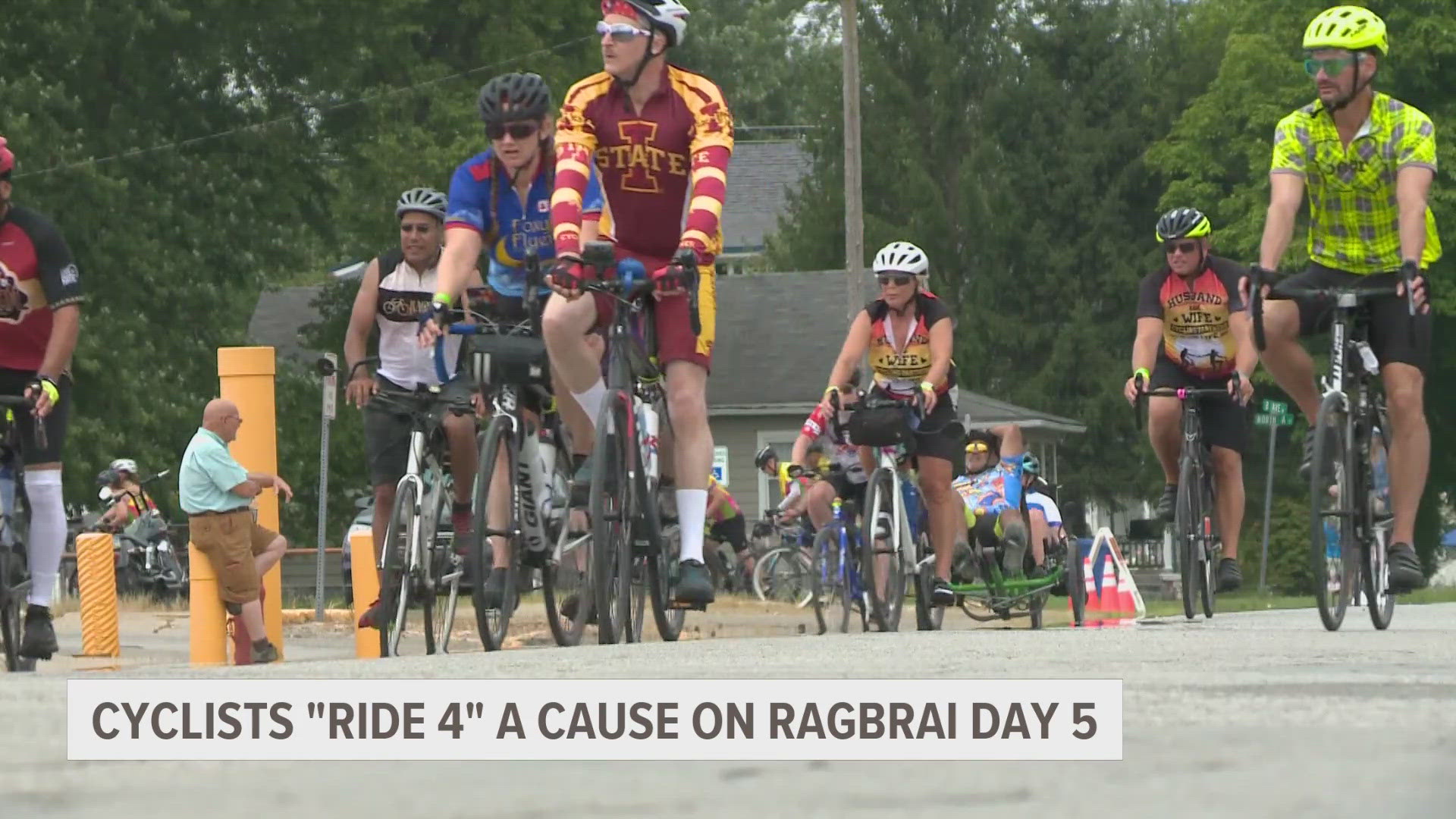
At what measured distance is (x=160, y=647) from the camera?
704 inches

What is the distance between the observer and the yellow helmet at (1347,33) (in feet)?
→ 31.3

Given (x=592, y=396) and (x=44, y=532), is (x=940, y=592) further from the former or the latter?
(x=44, y=532)

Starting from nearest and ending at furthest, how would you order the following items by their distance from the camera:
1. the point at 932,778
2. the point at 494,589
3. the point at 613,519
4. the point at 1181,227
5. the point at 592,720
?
the point at 932,778
the point at 592,720
the point at 613,519
the point at 494,589
the point at 1181,227

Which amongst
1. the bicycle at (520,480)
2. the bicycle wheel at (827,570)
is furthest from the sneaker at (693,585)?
the bicycle wheel at (827,570)

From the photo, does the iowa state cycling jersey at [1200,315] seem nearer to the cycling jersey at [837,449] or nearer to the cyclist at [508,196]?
the cycling jersey at [837,449]

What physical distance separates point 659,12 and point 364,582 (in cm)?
637

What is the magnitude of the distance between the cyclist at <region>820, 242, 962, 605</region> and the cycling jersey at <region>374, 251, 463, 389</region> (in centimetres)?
268

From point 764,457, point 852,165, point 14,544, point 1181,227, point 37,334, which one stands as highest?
point 852,165

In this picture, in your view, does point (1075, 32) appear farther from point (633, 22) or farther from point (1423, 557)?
point (633, 22)

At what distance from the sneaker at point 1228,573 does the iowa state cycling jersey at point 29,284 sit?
6.14m

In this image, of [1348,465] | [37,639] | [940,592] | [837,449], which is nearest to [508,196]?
[37,639]

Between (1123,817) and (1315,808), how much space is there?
0.23 meters

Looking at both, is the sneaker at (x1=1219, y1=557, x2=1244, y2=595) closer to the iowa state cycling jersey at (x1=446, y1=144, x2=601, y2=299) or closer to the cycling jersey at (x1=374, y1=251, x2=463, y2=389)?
the cycling jersey at (x1=374, y1=251, x2=463, y2=389)

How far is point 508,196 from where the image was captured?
10.2 meters
